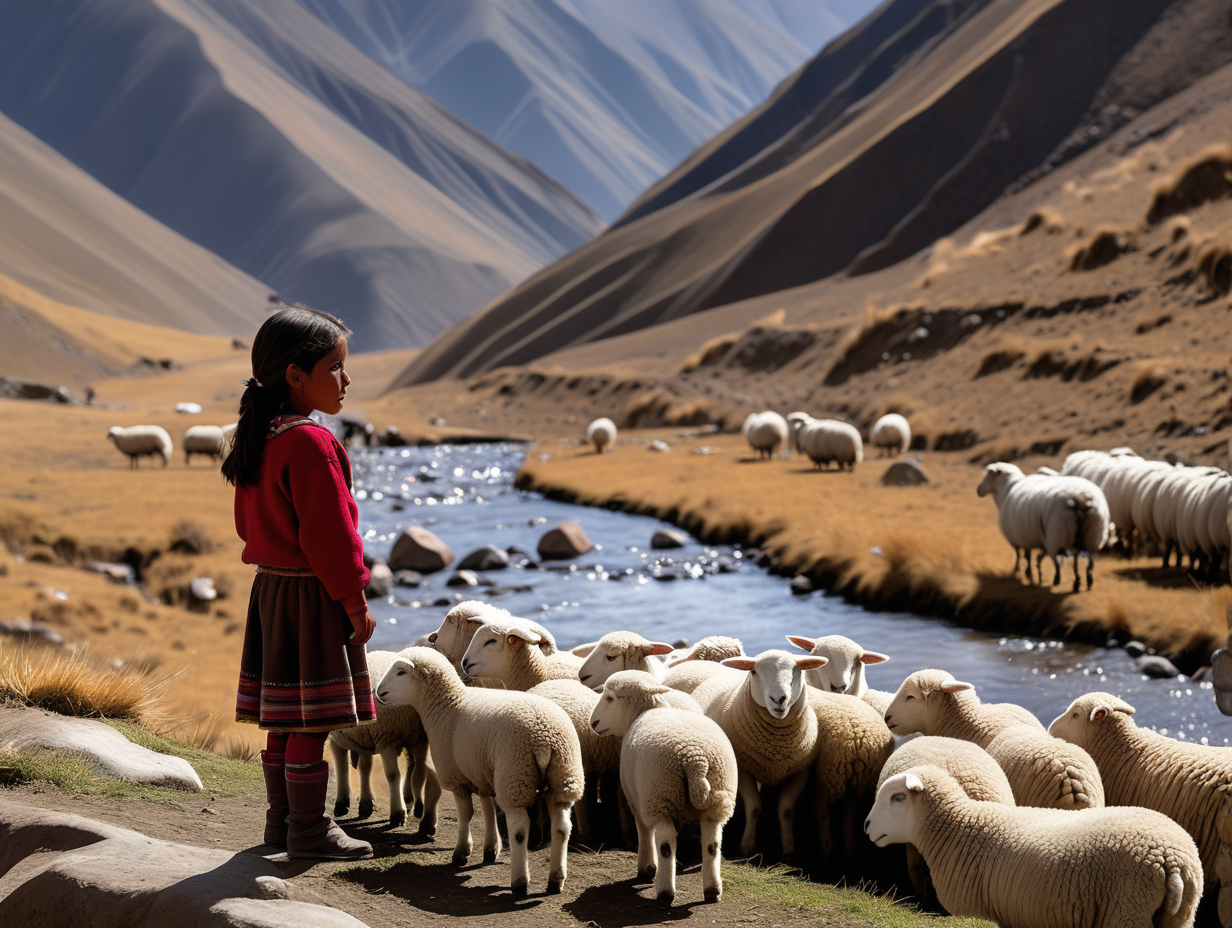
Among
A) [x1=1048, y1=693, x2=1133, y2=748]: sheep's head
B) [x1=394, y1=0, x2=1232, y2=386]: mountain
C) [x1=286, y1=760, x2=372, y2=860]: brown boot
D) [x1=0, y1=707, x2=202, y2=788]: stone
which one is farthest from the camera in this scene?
[x1=394, y1=0, x2=1232, y2=386]: mountain

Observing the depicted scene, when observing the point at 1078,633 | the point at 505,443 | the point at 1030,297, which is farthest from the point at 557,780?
the point at 505,443

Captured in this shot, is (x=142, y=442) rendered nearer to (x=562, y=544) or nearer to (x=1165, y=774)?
(x=562, y=544)

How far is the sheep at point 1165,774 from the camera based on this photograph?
21.3ft

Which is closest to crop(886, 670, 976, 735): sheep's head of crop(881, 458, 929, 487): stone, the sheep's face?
the sheep's face

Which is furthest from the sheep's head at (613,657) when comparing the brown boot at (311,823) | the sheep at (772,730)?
the brown boot at (311,823)

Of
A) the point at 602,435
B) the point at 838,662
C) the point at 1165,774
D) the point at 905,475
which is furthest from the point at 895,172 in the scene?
the point at 1165,774

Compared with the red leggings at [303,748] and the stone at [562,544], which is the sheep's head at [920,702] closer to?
the red leggings at [303,748]

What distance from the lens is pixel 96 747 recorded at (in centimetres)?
699

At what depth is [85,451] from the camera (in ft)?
122

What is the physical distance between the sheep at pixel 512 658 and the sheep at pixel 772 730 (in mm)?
1409

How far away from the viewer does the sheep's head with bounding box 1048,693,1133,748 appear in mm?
7047

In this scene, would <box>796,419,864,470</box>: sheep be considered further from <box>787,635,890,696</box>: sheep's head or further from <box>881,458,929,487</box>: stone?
<box>787,635,890,696</box>: sheep's head

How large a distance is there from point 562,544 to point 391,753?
50.6 feet

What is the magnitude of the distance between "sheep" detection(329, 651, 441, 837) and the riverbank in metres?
9.53
